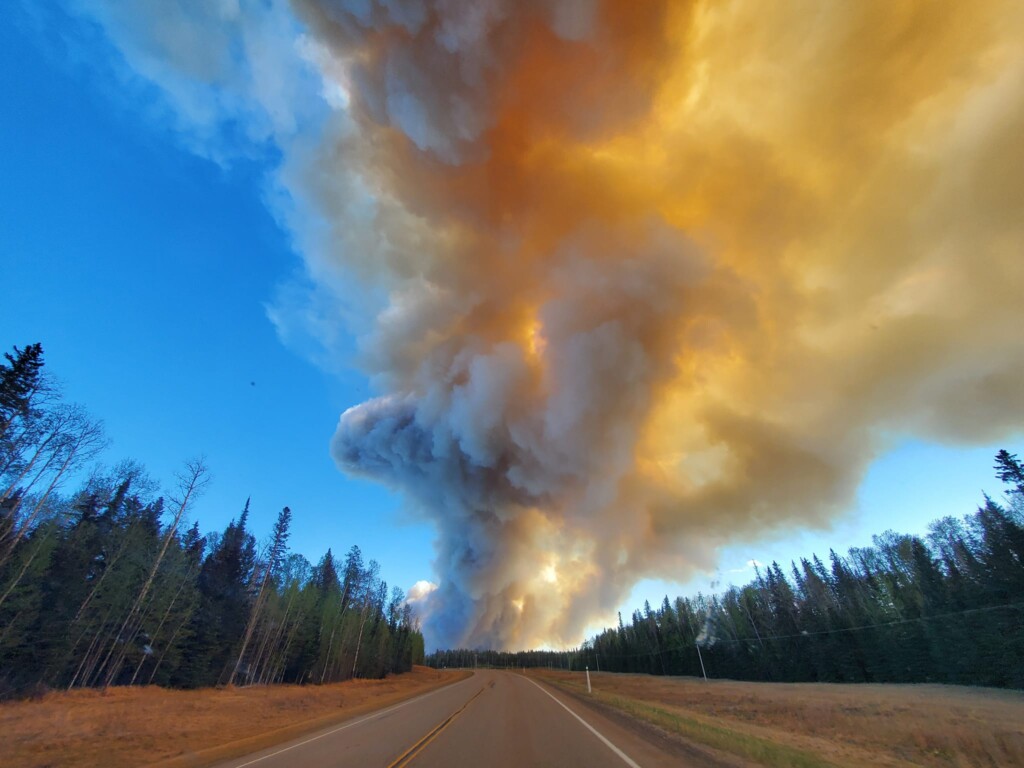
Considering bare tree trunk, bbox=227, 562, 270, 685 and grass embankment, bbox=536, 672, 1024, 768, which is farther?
bare tree trunk, bbox=227, 562, 270, 685

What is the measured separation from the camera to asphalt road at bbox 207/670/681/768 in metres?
7.78

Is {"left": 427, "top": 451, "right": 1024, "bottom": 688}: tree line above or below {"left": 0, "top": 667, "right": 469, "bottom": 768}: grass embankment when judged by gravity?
above

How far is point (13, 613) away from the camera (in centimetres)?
2331

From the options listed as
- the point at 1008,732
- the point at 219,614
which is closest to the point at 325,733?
the point at 1008,732

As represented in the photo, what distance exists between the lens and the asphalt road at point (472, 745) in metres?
7.78

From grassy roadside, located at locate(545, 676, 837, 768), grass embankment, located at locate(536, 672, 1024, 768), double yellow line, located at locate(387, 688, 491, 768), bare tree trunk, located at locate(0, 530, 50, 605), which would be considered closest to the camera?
grassy roadside, located at locate(545, 676, 837, 768)

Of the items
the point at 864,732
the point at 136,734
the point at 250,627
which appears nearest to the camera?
the point at 136,734

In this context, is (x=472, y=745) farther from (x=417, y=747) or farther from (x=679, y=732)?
(x=679, y=732)

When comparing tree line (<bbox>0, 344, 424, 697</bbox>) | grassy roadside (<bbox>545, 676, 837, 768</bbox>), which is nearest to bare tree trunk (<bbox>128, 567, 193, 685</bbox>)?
tree line (<bbox>0, 344, 424, 697</bbox>)

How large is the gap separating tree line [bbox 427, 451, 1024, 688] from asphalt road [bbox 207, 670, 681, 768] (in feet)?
133

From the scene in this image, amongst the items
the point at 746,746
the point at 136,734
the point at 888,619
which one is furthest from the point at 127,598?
the point at 888,619

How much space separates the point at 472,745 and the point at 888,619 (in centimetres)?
5529

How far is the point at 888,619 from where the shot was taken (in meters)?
44.2

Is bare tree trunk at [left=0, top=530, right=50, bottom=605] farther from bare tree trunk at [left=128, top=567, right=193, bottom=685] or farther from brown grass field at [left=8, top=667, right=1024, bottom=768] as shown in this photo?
bare tree trunk at [left=128, top=567, right=193, bottom=685]
